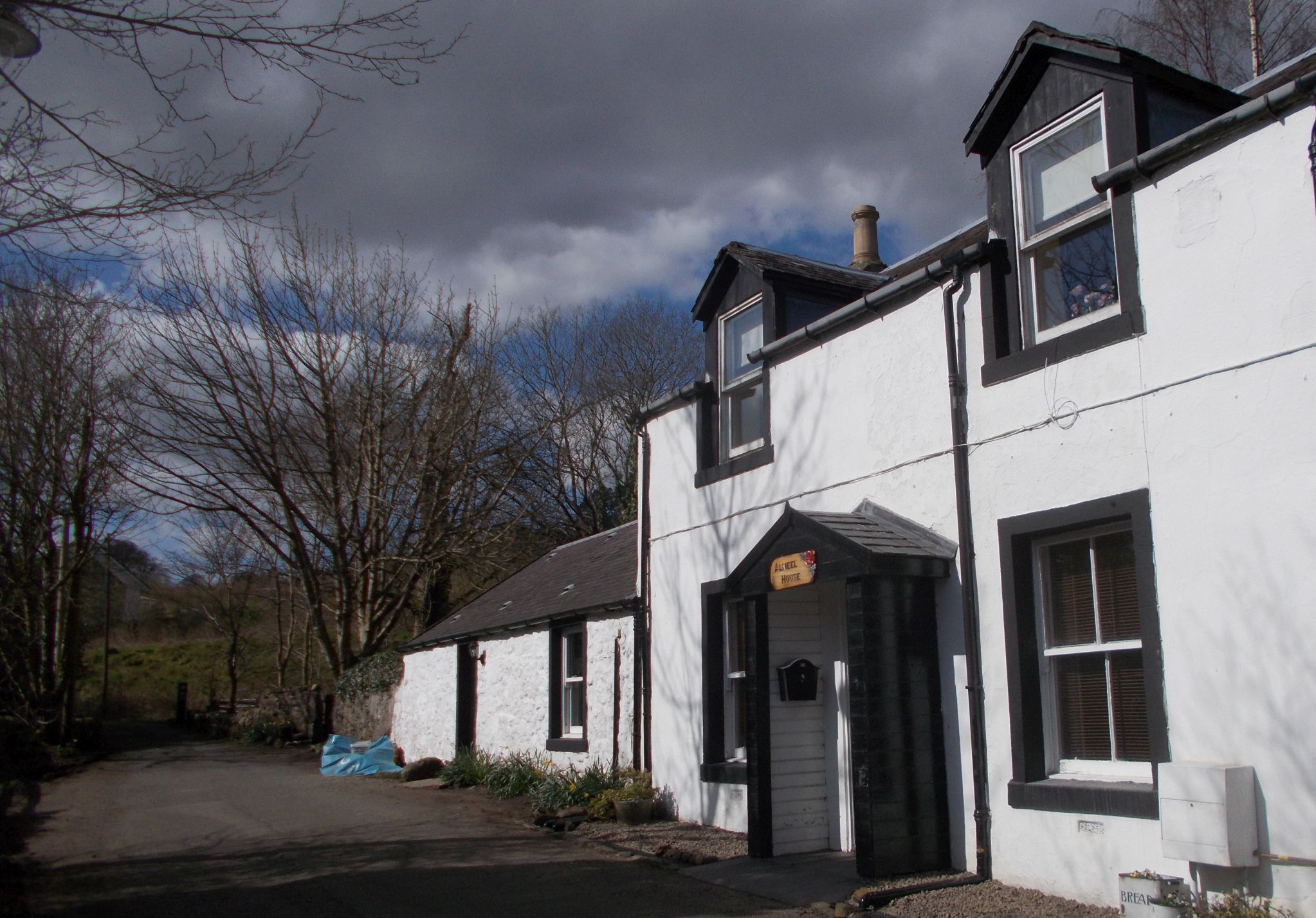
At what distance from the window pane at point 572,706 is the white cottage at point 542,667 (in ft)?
0.04

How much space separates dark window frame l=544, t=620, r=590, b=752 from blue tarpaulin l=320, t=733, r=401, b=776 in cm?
557

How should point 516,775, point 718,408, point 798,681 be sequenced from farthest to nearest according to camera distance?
point 516,775 < point 718,408 < point 798,681

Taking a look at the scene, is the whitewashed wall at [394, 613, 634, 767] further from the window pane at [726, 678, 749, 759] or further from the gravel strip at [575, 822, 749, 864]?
the window pane at [726, 678, 749, 759]

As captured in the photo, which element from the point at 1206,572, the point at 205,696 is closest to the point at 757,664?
the point at 1206,572

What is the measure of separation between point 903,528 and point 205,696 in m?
44.1

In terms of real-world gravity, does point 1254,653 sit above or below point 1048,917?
above

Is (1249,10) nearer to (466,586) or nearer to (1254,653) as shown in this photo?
(1254,653)

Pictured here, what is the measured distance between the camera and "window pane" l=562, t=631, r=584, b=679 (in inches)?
612

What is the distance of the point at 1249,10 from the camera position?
16609 millimetres

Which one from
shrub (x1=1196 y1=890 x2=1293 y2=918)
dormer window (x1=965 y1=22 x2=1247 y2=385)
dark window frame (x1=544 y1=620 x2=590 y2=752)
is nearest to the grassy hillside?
dark window frame (x1=544 y1=620 x2=590 y2=752)

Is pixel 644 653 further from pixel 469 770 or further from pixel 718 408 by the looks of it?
pixel 469 770

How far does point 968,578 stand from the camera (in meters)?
8.19

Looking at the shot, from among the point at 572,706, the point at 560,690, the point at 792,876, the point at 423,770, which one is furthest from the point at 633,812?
the point at 423,770

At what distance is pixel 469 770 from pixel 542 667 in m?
2.21
